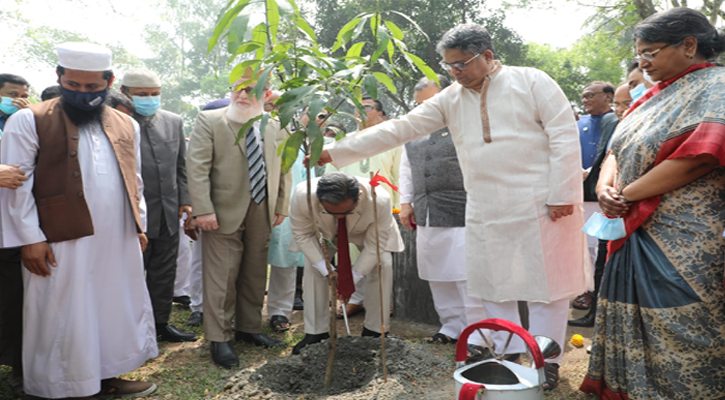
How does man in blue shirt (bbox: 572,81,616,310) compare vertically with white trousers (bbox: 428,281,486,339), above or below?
above

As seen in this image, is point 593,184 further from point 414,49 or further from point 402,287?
point 414,49

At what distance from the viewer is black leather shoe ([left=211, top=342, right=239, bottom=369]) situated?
13.3 ft

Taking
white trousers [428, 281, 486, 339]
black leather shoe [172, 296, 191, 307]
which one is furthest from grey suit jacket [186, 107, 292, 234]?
black leather shoe [172, 296, 191, 307]

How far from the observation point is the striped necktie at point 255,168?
168 inches

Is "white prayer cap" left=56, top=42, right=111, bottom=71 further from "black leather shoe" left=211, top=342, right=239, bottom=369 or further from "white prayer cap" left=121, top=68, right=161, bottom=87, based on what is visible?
"black leather shoe" left=211, top=342, right=239, bottom=369

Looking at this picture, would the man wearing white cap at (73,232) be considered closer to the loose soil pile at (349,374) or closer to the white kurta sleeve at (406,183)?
the loose soil pile at (349,374)

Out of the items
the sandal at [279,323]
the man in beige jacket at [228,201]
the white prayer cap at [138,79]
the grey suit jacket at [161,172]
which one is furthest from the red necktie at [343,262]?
the white prayer cap at [138,79]

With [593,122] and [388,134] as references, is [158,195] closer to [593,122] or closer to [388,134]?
[388,134]

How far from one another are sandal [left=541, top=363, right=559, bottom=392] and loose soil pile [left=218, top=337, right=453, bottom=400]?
594mm

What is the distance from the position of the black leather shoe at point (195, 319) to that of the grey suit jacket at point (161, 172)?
985 mm

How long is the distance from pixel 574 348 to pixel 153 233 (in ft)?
10.9

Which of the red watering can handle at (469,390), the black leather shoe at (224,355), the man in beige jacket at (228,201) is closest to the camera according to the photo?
the red watering can handle at (469,390)

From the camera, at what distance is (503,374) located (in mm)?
2570

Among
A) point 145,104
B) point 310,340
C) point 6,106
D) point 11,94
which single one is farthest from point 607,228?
point 11,94
